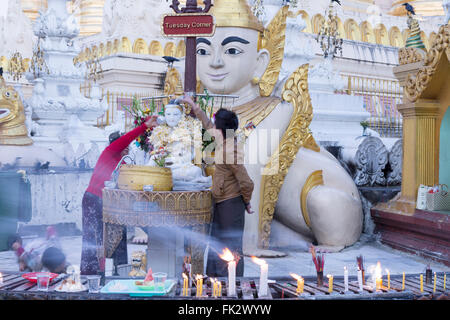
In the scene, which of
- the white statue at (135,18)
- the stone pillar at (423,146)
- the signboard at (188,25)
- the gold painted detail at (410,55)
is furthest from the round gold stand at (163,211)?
the white statue at (135,18)

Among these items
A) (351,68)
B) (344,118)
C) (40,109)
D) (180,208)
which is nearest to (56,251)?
(180,208)

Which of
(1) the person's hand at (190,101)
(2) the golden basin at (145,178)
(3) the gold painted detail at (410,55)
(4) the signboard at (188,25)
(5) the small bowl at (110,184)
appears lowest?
(5) the small bowl at (110,184)

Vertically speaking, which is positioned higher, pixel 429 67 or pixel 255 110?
pixel 429 67

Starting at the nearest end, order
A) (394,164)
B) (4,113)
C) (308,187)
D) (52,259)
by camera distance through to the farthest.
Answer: (52,259) < (308,187) < (4,113) < (394,164)

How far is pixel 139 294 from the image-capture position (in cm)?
312

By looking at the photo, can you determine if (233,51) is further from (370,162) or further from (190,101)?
(370,162)

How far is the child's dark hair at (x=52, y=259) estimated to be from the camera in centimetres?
420

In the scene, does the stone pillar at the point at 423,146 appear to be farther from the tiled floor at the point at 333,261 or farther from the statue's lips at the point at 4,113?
the statue's lips at the point at 4,113

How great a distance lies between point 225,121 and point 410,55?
110 inches

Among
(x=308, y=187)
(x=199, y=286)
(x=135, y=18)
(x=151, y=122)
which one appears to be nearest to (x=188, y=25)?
(x=151, y=122)

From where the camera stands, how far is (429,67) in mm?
5680

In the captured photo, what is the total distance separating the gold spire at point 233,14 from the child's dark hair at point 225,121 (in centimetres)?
164
